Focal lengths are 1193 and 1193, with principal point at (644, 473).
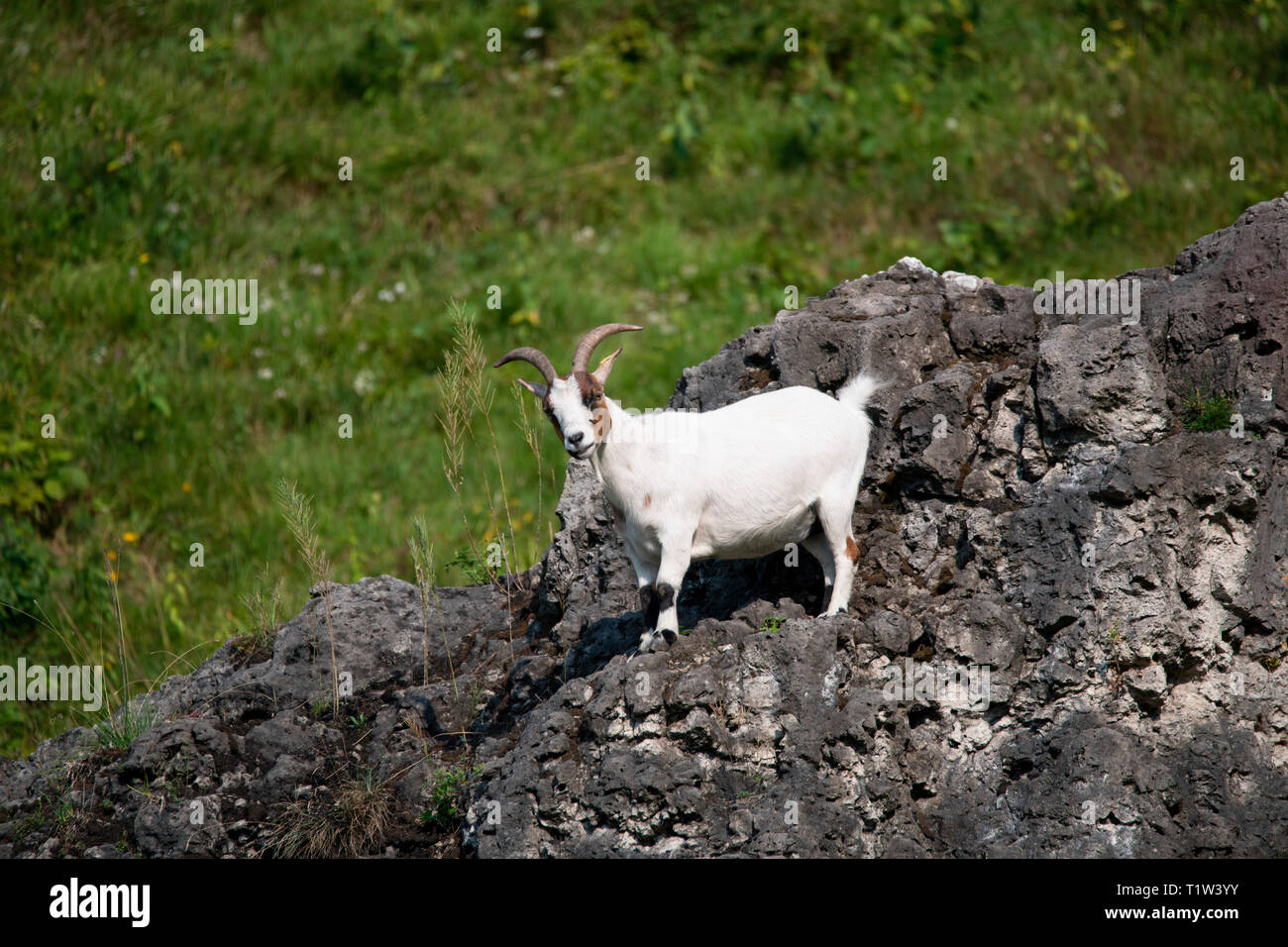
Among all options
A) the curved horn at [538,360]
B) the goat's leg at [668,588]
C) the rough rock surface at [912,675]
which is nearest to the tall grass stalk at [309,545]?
the rough rock surface at [912,675]

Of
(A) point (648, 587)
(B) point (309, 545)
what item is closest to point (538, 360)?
(A) point (648, 587)

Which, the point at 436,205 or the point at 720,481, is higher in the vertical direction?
the point at 436,205

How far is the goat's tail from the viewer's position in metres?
7.14

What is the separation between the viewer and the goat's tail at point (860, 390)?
714cm

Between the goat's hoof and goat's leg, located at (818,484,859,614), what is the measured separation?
91 centimetres

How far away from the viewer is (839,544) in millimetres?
6672

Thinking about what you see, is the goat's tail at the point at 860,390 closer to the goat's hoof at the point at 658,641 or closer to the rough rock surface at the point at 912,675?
the rough rock surface at the point at 912,675

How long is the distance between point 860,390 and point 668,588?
178cm

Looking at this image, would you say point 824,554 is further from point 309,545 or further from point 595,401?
point 309,545

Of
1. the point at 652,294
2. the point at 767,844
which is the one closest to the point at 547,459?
the point at 652,294

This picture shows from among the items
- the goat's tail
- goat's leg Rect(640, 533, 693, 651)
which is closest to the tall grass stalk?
goat's leg Rect(640, 533, 693, 651)

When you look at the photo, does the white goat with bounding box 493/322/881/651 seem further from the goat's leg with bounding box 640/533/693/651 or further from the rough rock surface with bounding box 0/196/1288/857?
the rough rock surface with bounding box 0/196/1288/857

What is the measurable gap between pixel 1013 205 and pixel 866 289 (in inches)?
333
